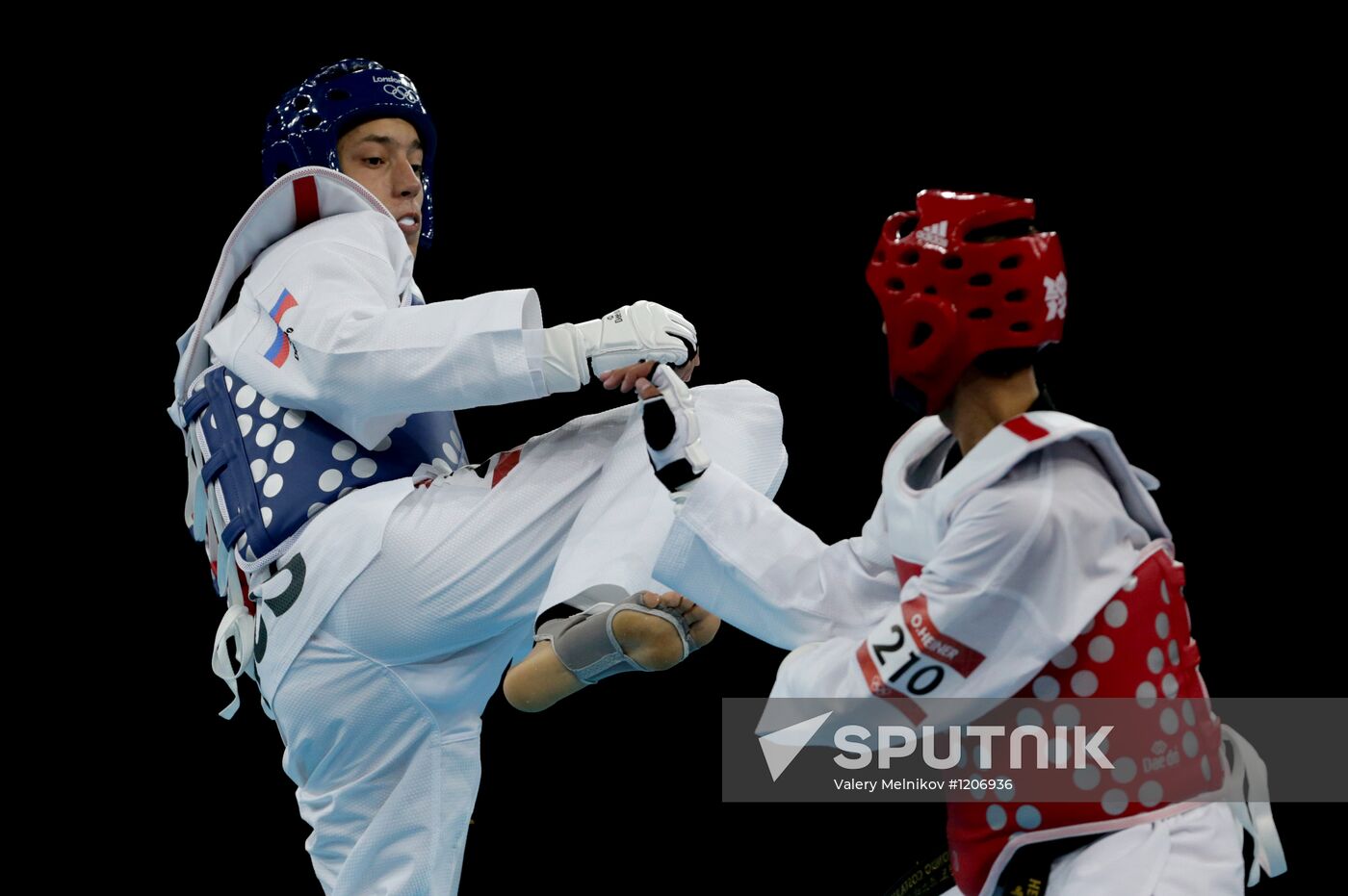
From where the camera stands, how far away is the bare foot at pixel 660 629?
3.60m

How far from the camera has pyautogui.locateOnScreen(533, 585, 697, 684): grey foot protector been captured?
360cm

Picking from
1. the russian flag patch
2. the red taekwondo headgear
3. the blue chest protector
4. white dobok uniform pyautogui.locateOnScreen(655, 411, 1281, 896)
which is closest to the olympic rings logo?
the blue chest protector

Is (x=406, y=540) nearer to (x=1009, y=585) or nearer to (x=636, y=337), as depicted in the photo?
(x=636, y=337)

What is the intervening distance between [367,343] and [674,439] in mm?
721

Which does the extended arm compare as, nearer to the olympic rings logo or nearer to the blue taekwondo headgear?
the blue taekwondo headgear

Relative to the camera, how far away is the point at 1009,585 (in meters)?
2.72

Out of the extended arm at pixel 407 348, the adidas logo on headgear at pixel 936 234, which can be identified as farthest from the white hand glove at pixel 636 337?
the adidas logo on headgear at pixel 936 234

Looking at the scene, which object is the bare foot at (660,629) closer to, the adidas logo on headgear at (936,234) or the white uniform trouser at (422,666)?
the white uniform trouser at (422,666)

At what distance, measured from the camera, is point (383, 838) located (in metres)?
3.79

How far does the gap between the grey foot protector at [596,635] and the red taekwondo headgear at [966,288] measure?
3.08 feet

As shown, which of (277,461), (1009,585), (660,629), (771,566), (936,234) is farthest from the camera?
(277,461)

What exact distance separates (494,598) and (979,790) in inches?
45.5

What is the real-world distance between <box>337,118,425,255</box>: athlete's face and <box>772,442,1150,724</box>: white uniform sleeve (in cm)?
181

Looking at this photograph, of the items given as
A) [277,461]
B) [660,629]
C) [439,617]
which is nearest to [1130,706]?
[660,629]
